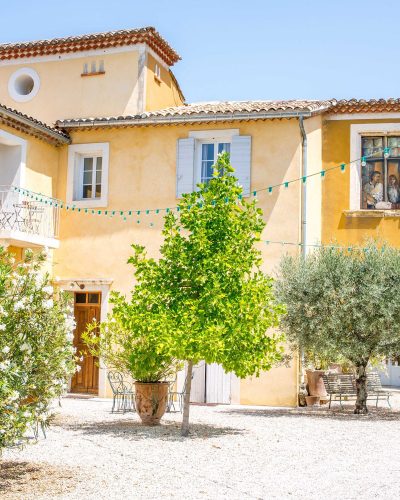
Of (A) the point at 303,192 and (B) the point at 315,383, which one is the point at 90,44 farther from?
(B) the point at 315,383

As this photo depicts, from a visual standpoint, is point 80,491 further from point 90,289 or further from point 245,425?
point 90,289

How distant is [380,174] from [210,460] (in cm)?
1007

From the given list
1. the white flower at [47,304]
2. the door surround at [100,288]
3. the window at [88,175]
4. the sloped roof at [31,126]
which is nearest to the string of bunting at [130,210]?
the window at [88,175]

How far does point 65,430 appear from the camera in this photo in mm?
11328

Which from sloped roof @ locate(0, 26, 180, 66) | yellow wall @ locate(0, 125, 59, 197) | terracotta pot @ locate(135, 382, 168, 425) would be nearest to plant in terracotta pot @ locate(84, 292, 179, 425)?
terracotta pot @ locate(135, 382, 168, 425)

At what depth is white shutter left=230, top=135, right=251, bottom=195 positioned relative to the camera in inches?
660

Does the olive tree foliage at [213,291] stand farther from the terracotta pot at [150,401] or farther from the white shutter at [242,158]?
the white shutter at [242,158]

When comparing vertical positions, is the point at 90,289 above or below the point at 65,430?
above

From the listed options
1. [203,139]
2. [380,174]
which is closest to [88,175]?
[203,139]

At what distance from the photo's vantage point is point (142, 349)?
1157 cm

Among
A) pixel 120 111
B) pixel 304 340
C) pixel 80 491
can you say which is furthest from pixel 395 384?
pixel 80 491

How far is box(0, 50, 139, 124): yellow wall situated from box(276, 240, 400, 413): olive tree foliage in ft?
22.2

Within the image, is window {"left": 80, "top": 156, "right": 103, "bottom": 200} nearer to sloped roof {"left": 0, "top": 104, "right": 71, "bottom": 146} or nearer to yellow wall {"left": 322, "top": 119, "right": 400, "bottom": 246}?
sloped roof {"left": 0, "top": 104, "right": 71, "bottom": 146}

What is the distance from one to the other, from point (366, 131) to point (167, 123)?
4.53 meters
